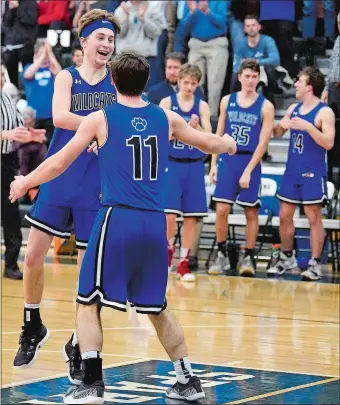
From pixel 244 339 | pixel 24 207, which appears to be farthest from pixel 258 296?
pixel 24 207

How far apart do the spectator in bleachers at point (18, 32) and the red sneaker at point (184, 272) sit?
5644 millimetres

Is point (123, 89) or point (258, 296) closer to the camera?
point (123, 89)

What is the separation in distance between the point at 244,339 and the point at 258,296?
2569 millimetres

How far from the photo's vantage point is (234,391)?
6.79m

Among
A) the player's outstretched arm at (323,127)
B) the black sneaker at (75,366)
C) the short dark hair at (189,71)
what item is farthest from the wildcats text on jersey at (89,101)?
the player's outstretched arm at (323,127)

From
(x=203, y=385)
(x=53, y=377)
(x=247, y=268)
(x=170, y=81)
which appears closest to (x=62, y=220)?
(x=53, y=377)

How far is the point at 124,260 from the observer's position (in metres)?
5.95

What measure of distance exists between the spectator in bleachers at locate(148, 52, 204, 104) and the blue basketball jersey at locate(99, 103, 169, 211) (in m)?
7.04

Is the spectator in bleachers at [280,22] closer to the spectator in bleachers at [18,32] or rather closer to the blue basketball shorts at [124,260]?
the spectator in bleachers at [18,32]

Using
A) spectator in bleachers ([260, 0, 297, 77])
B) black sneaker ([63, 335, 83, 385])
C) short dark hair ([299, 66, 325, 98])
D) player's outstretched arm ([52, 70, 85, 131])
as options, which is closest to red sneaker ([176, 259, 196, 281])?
short dark hair ([299, 66, 325, 98])

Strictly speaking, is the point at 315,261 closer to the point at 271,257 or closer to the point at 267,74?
the point at 271,257

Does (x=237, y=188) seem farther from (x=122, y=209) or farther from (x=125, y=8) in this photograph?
(x=122, y=209)

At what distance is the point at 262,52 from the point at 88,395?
9525mm

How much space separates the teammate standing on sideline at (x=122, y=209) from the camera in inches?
233
